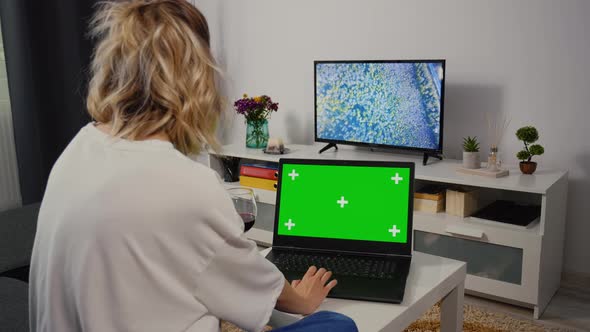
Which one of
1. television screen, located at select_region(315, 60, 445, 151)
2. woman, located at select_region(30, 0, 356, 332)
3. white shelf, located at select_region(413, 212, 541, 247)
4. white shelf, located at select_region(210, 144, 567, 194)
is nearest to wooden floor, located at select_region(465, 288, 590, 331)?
white shelf, located at select_region(413, 212, 541, 247)

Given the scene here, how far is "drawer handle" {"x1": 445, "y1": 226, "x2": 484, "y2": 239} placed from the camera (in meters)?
2.60

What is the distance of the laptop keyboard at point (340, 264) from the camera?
137 cm

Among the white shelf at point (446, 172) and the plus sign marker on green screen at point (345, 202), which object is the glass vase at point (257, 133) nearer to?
the white shelf at point (446, 172)

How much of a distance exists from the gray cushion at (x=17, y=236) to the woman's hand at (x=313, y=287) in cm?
121

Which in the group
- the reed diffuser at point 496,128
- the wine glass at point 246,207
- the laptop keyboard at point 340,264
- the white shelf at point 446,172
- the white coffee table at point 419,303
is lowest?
the white coffee table at point 419,303

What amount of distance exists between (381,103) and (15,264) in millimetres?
2019

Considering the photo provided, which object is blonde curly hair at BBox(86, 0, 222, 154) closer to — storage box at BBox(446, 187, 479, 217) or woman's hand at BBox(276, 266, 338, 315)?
woman's hand at BBox(276, 266, 338, 315)

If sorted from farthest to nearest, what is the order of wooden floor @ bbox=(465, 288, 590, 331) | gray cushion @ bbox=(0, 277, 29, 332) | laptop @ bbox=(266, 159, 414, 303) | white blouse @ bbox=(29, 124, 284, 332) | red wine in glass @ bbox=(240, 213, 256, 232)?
wooden floor @ bbox=(465, 288, 590, 331)
gray cushion @ bbox=(0, 277, 29, 332)
laptop @ bbox=(266, 159, 414, 303)
red wine in glass @ bbox=(240, 213, 256, 232)
white blouse @ bbox=(29, 124, 284, 332)

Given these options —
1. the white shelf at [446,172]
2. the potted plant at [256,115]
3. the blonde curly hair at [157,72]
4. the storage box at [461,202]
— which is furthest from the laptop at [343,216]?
the potted plant at [256,115]

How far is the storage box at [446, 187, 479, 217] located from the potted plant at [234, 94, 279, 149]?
1.36 metres

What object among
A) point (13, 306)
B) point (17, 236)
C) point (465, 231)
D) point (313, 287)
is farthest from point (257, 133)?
point (313, 287)

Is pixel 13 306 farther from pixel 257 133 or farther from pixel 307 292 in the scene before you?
pixel 257 133

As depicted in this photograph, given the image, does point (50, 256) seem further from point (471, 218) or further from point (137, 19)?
point (471, 218)

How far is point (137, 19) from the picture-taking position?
3.21 feet
